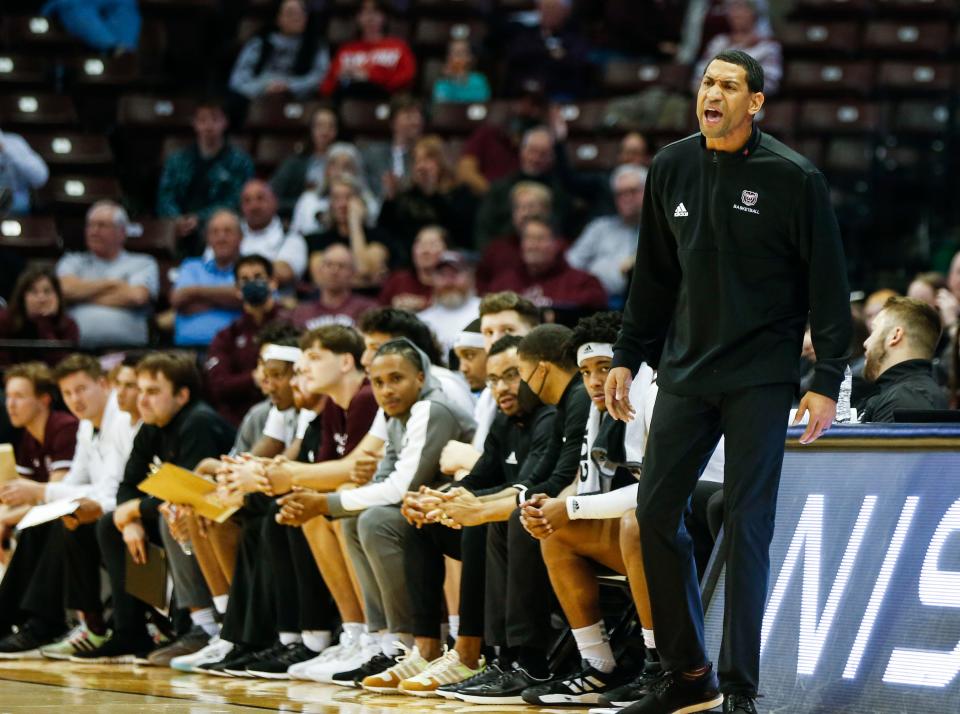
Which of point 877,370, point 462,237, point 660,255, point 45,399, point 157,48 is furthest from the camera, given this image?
point 157,48

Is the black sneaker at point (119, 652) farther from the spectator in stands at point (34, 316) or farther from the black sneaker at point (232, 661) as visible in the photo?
the spectator in stands at point (34, 316)

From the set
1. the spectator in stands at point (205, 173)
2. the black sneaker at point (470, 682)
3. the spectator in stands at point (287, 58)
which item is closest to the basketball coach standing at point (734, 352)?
the black sneaker at point (470, 682)

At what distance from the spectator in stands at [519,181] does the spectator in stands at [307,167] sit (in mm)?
1775

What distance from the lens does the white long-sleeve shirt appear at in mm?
8227

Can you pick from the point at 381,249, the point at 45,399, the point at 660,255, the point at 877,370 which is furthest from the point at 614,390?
the point at 381,249

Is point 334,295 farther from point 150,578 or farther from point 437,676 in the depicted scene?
point 437,676

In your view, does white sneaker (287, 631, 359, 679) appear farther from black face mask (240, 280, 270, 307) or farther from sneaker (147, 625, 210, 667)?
black face mask (240, 280, 270, 307)

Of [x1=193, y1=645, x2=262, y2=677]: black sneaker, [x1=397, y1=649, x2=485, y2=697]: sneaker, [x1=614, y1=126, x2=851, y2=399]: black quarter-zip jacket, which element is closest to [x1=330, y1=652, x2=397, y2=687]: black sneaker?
[x1=397, y1=649, x2=485, y2=697]: sneaker

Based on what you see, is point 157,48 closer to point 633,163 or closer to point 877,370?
point 633,163

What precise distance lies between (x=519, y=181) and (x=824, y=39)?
3.24 metres

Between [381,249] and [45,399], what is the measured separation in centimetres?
273

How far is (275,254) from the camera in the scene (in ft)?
36.3

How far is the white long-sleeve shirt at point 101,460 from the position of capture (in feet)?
27.0

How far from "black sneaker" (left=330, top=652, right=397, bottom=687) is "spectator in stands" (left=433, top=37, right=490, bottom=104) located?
7484 millimetres
